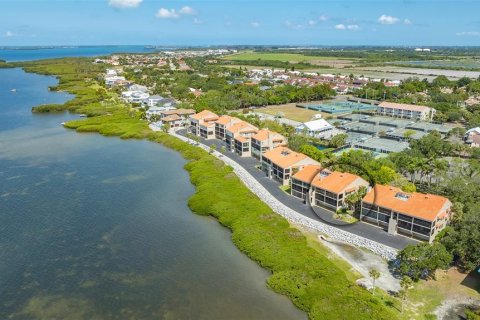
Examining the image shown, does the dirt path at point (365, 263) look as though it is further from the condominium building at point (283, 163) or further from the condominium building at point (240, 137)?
the condominium building at point (240, 137)

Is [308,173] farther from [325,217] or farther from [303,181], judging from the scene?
[325,217]

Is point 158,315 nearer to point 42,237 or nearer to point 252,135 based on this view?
point 42,237

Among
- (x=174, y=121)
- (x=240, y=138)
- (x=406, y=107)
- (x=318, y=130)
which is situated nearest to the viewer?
(x=240, y=138)

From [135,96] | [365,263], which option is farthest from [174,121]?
[365,263]

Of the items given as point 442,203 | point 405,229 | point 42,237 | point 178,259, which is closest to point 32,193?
point 42,237

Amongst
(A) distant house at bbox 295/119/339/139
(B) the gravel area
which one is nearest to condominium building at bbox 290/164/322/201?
(B) the gravel area

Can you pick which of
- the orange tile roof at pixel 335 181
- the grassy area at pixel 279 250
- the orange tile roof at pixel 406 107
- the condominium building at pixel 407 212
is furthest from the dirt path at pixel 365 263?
the orange tile roof at pixel 406 107
